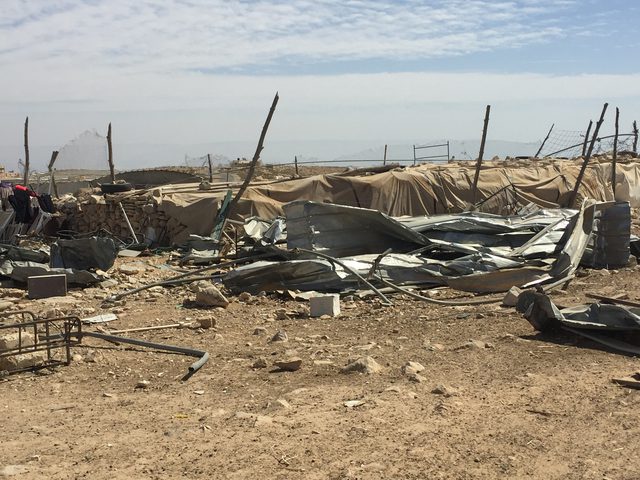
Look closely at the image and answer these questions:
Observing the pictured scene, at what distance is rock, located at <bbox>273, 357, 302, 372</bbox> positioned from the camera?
575 cm

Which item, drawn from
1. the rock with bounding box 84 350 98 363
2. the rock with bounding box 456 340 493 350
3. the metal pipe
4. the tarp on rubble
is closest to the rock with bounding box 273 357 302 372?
the metal pipe

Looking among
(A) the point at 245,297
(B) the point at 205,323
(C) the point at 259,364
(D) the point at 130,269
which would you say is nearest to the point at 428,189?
(D) the point at 130,269

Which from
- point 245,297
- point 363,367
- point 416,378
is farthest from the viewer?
point 245,297

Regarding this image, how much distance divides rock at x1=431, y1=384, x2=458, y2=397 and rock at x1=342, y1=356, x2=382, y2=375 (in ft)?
2.11

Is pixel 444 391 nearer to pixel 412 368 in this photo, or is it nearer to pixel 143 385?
pixel 412 368

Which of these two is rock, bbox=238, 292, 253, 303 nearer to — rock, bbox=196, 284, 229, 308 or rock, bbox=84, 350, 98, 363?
rock, bbox=196, 284, 229, 308

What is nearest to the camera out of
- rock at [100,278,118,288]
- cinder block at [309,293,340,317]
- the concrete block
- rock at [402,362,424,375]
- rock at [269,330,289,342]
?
rock at [402,362,424,375]

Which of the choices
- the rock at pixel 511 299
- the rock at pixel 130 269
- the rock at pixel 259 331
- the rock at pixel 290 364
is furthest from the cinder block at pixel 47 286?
the rock at pixel 511 299

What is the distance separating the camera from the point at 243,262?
10.9 m

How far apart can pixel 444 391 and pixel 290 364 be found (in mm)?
1343

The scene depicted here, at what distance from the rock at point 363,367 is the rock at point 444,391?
25.3 inches

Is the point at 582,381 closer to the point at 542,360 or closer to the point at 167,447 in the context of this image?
the point at 542,360

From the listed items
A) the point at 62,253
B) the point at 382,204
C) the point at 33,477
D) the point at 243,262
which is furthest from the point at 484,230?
the point at 33,477

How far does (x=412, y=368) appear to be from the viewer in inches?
218
